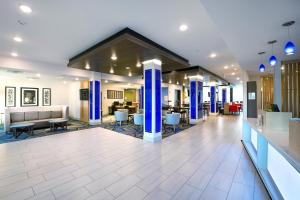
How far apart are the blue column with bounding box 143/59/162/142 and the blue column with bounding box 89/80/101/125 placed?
4.29 metres

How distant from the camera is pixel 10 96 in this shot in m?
8.48

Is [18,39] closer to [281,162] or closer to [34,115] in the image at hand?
[34,115]

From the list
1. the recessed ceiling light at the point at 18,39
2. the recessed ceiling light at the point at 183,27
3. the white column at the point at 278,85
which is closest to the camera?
the recessed ceiling light at the point at 183,27

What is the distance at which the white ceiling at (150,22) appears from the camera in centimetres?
207

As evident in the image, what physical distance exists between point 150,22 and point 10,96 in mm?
10246

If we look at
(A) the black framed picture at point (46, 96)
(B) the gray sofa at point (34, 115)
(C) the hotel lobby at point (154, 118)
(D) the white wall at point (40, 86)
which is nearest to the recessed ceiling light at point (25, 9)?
(C) the hotel lobby at point (154, 118)

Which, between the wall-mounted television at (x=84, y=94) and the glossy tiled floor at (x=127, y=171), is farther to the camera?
the wall-mounted television at (x=84, y=94)

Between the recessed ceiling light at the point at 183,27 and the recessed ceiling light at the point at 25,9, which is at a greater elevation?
the recessed ceiling light at the point at 25,9

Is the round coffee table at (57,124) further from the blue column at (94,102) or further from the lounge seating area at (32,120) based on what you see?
the blue column at (94,102)

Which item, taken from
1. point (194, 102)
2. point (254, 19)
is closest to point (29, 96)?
point (194, 102)

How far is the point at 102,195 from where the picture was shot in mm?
2109

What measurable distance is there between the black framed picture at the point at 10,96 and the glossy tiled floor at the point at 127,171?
18.7 ft

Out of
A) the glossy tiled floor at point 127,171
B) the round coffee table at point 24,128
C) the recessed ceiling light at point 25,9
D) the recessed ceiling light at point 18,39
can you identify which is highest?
the recessed ceiling light at point 18,39

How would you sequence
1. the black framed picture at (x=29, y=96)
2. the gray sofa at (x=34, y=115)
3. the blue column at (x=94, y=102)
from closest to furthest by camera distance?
the gray sofa at (x=34, y=115), the blue column at (x=94, y=102), the black framed picture at (x=29, y=96)
